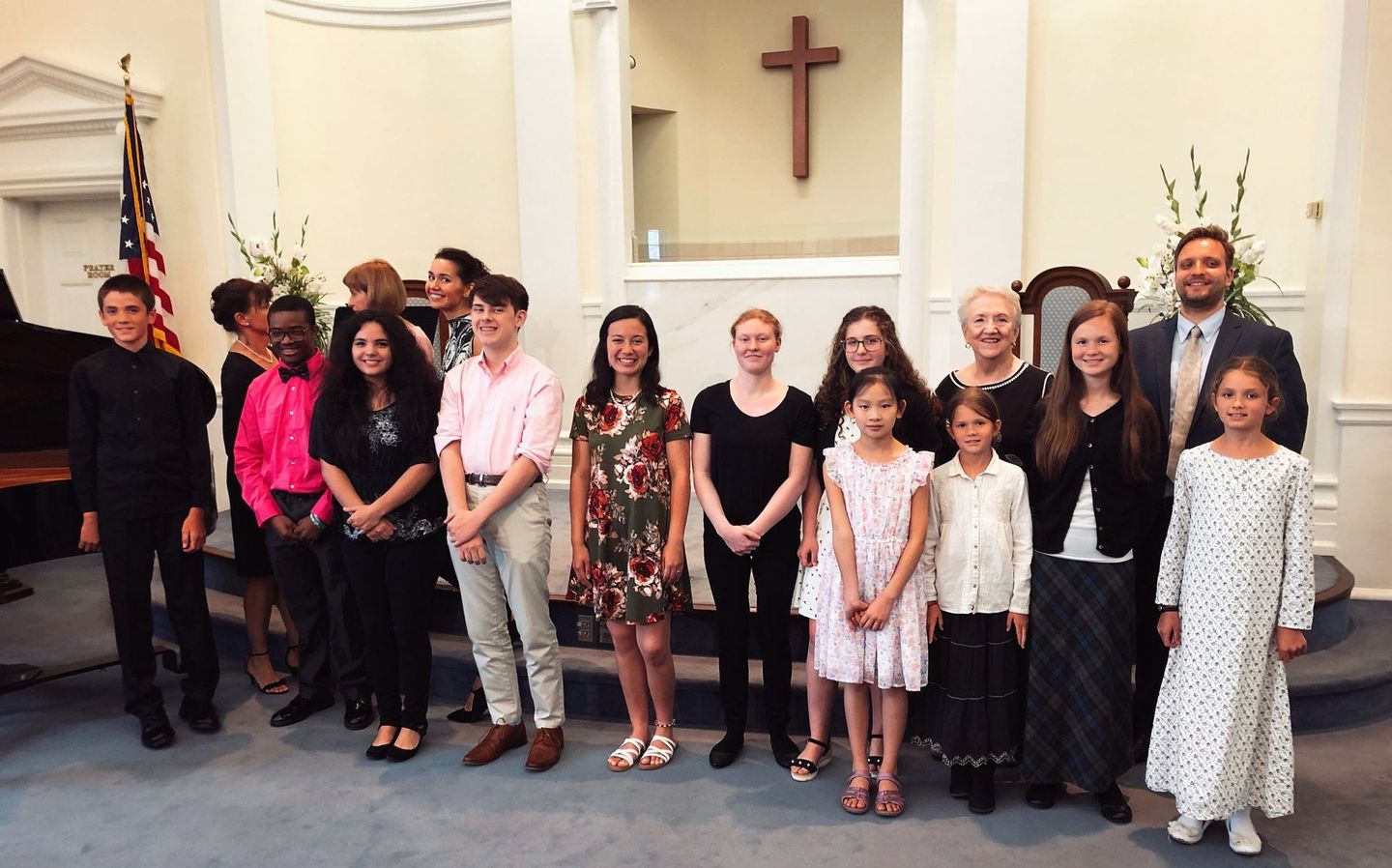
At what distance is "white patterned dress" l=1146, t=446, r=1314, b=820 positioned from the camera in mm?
2354

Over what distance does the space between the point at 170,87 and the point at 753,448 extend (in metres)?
4.98

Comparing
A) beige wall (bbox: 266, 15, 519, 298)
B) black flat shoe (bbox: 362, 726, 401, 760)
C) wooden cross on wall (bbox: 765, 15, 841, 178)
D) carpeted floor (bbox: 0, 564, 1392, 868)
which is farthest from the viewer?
wooden cross on wall (bbox: 765, 15, 841, 178)

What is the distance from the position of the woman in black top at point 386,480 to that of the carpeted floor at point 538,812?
1.08ft

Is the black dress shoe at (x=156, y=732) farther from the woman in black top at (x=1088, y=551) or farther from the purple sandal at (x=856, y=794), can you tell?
the woman in black top at (x=1088, y=551)

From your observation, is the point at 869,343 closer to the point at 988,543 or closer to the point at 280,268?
the point at 988,543

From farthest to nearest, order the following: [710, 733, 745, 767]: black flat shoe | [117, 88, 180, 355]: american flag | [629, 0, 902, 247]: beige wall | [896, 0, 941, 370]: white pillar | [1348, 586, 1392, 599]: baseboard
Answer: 1. [629, 0, 902, 247]: beige wall
2. [117, 88, 180, 355]: american flag
3. [896, 0, 941, 370]: white pillar
4. [1348, 586, 1392, 599]: baseboard
5. [710, 733, 745, 767]: black flat shoe

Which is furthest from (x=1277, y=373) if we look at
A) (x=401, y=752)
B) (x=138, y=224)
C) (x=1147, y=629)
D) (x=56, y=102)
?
(x=56, y=102)

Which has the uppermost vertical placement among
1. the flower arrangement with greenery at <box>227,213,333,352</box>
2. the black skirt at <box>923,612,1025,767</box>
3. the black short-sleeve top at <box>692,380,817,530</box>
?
the flower arrangement with greenery at <box>227,213,333,352</box>

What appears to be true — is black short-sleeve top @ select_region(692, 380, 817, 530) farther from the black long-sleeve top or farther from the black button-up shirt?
the black button-up shirt

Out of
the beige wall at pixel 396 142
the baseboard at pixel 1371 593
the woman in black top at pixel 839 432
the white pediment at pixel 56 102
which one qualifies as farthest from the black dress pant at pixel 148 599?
the baseboard at pixel 1371 593

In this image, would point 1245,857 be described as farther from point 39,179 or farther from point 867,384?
point 39,179

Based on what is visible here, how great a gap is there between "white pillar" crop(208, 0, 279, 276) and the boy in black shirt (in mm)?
2857

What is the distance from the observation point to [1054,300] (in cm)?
456

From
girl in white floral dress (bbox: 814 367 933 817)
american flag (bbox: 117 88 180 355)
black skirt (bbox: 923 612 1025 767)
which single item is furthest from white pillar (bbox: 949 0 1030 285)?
american flag (bbox: 117 88 180 355)
